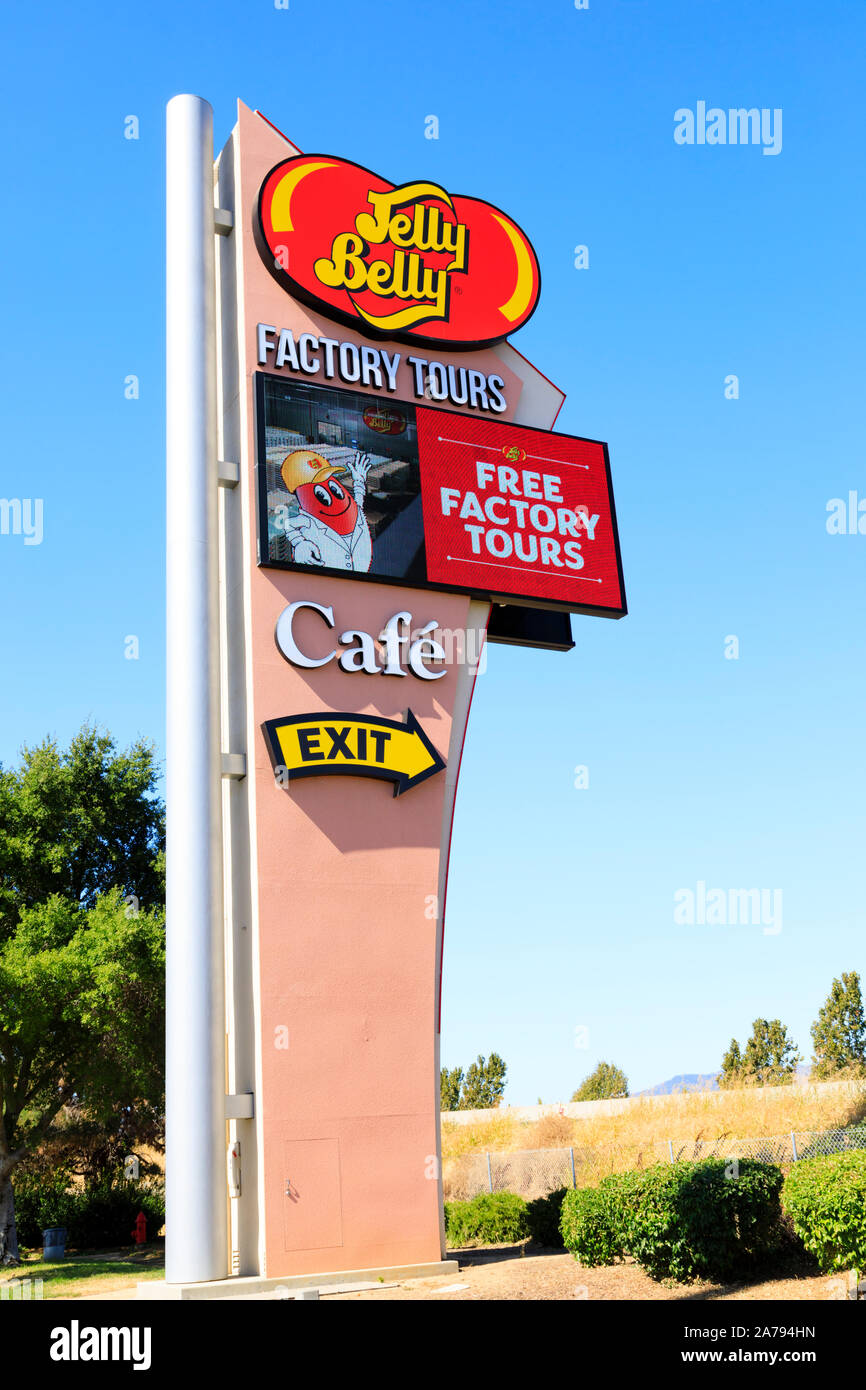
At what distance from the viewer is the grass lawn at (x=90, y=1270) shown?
70.7 ft

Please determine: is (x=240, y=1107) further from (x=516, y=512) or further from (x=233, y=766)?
(x=516, y=512)

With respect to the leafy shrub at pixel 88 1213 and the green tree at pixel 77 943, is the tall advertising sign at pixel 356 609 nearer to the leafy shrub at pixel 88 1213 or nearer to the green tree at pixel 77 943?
the green tree at pixel 77 943

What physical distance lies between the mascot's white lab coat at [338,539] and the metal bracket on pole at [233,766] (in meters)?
3.26

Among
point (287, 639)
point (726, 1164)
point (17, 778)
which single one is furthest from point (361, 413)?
point (17, 778)

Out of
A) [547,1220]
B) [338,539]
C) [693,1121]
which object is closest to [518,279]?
[338,539]

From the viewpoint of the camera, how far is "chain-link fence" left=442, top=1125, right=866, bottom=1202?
2150 cm

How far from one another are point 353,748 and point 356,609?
2.35 metres

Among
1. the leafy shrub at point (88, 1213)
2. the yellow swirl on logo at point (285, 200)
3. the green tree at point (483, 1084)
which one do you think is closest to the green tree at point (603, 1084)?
the green tree at point (483, 1084)

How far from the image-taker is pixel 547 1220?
21.1 m

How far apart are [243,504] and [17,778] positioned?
1733 cm

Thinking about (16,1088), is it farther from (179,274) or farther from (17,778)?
(179,274)

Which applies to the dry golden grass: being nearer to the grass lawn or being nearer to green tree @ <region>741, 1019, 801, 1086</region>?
the grass lawn

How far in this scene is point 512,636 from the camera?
2200 cm

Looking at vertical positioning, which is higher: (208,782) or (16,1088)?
(208,782)
